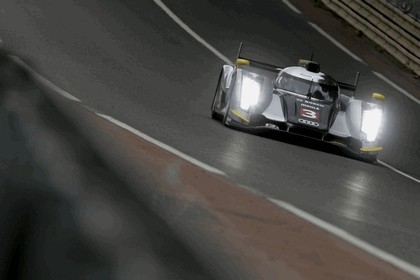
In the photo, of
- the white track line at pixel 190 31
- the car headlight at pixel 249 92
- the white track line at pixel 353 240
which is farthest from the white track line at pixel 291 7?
the white track line at pixel 353 240

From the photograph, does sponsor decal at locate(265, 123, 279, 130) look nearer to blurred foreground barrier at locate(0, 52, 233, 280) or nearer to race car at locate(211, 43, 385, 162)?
race car at locate(211, 43, 385, 162)

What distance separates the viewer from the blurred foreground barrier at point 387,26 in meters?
21.1

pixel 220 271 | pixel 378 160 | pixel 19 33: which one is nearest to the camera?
pixel 220 271

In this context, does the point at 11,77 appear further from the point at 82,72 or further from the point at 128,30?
the point at 128,30

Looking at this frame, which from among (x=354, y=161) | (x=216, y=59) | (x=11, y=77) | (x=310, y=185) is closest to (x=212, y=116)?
(x=354, y=161)

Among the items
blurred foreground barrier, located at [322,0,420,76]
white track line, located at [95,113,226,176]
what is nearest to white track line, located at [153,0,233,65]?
blurred foreground barrier, located at [322,0,420,76]

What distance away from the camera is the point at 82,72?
1458 centimetres

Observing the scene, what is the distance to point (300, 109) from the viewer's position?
1307cm

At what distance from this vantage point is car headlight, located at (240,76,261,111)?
13016 millimetres

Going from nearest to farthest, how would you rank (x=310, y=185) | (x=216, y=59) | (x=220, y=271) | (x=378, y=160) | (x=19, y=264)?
(x=19, y=264), (x=220, y=271), (x=310, y=185), (x=378, y=160), (x=216, y=59)

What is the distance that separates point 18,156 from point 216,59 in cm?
1780

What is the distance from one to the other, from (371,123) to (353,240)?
601 cm

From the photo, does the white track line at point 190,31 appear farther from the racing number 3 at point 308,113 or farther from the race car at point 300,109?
the racing number 3 at point 308,113

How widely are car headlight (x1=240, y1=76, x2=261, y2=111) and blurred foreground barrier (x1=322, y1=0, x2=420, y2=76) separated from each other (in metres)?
8.79
